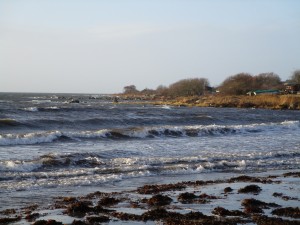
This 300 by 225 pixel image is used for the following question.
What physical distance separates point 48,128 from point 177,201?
2616 cm

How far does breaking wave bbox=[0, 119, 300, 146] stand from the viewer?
85.6 ft

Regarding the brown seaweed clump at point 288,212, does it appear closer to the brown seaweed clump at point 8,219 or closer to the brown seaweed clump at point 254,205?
the brown seaweed clump at point 254,205

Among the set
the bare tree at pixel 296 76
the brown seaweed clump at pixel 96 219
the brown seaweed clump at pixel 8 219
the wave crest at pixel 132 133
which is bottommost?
the wave crest at pixel 132 133

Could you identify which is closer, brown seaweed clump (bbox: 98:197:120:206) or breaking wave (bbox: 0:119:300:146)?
brown seaweed clump (bbox: 98:197:120:206)

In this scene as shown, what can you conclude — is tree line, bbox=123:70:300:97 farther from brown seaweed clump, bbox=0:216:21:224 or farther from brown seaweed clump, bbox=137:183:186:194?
brown seaweed clump, bbox=0:216:21:224

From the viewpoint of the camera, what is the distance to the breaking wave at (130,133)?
26.1 metres

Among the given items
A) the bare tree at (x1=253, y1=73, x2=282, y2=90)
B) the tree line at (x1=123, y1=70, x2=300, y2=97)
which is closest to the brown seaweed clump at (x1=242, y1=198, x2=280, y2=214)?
the tree line at (x1=123, y1=70, x2=300, y2=97)

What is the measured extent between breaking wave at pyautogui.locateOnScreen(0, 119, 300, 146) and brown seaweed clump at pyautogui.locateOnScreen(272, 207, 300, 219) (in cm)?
1818

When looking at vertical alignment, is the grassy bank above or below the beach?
above

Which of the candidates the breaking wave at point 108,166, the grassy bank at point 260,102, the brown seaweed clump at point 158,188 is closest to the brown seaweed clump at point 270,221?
the brown seaweed clump at point 158,188

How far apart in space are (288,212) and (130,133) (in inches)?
885

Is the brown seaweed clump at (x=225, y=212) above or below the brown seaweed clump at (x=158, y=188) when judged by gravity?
above

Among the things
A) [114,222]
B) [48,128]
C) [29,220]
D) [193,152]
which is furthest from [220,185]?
[48,128]

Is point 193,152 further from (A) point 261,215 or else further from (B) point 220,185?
(A) point 261,215
